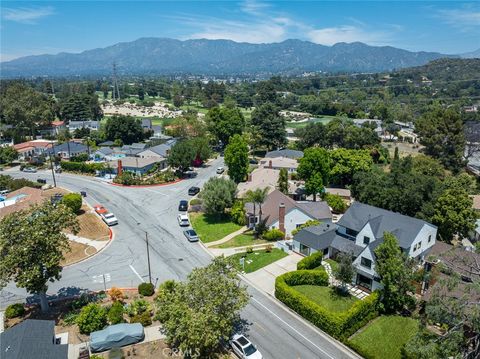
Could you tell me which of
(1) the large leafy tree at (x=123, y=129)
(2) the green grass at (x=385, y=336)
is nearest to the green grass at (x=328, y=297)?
(2) the green grass at (x=385, y=336)

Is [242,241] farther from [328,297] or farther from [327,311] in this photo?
[327,311]

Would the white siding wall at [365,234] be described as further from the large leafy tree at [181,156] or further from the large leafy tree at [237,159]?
the large leafy tree at [181,156]

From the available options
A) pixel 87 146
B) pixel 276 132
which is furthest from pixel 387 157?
pixel 87 146

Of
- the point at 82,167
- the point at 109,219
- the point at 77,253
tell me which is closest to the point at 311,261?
the point at 77,253

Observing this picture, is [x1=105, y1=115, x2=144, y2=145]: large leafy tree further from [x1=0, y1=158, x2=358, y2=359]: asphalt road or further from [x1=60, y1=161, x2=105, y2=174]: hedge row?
[x1=0, y1=158, x2=358, y2=359]: asphalt road

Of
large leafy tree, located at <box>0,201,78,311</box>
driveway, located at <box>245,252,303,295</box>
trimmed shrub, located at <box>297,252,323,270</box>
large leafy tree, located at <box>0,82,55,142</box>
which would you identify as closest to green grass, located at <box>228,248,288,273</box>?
driveway, located at <box>245,252,303,295</box>

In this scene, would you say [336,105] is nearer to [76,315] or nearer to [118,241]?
[118,241]
